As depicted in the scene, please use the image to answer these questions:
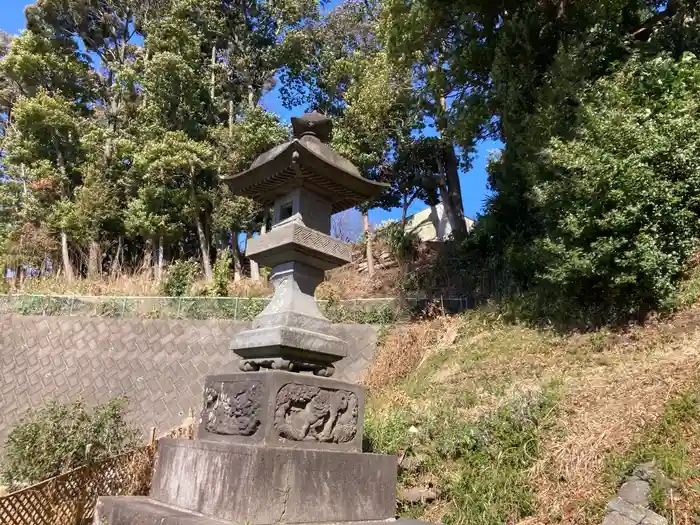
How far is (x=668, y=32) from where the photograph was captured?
33.8 ft

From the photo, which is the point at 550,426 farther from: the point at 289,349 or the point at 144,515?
the point at 144,515

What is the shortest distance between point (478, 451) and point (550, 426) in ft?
3.05

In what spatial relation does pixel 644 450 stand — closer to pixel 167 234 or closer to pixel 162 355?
pixel 162 355

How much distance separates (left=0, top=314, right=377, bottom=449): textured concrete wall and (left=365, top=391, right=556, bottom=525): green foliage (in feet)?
13.1

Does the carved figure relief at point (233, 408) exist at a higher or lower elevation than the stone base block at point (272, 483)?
higher

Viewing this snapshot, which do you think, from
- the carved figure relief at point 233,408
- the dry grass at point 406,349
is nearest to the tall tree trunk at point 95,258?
the dry grass at point 406,349

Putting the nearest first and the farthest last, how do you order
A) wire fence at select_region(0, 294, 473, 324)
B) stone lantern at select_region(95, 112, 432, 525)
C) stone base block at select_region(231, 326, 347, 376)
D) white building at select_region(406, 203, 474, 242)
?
stone lantern at select_region(95, 112, 432, 525), stone base block at select_region(231, 326, 347, 376), wire fence at select_region(0, 294, 473, 324), white building at select_region(406, 203, 474, 242)

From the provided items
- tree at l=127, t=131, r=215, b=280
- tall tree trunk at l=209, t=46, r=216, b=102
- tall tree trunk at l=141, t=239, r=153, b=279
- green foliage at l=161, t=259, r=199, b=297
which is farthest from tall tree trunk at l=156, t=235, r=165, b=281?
tall tree trunk at l=209, t=46, r=216, b=102

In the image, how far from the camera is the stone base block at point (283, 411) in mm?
3972

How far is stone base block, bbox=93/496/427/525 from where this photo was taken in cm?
356

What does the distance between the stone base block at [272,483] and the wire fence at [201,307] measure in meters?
7.60

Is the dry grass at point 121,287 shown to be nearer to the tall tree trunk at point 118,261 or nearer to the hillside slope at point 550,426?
the tall tree trunk at point 118,261

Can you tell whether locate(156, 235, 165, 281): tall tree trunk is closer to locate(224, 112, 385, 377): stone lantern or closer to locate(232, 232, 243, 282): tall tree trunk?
locate(232, 232, 243, 282): tall tree trunk

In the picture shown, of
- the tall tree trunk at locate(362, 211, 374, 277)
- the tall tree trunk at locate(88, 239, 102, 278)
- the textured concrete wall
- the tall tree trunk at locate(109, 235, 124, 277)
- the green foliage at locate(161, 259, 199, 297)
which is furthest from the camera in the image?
the tall tree trunk at locate(88, 239, 102, 278)
